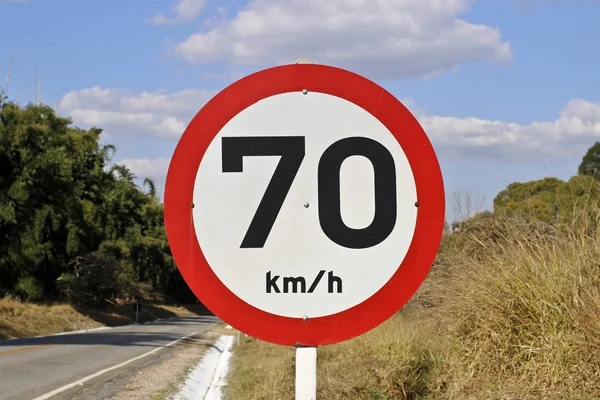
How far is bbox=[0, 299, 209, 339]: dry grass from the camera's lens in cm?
3125

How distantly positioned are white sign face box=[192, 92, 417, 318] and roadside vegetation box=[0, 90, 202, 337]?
28.3 meters

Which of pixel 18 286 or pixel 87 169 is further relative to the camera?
pixel 87 169

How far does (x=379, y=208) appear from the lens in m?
2.56

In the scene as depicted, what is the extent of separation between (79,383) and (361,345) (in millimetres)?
5397

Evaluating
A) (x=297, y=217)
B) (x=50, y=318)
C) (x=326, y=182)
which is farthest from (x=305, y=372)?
(x=50, y=318)

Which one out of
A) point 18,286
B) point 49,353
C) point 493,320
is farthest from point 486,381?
point 18,286

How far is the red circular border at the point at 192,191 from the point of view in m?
2.53

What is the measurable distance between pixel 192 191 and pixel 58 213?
43.4 metres

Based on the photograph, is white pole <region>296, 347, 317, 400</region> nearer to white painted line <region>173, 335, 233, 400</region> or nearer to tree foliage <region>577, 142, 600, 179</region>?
tree foliage <region>577, 142, 600, 179</region>

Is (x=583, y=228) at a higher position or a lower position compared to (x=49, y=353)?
higher

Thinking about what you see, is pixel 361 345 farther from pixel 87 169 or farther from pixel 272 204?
pixel 87 169

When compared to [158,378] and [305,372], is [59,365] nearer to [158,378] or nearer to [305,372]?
[158,378]

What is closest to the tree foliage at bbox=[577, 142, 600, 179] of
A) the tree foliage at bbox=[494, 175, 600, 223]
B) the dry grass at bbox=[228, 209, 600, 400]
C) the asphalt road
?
the tree foliage at bbox=[494, 175, 600, 223]

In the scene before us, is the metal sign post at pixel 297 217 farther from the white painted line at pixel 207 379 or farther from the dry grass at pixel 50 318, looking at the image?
the dry grass at pixel 50 318
